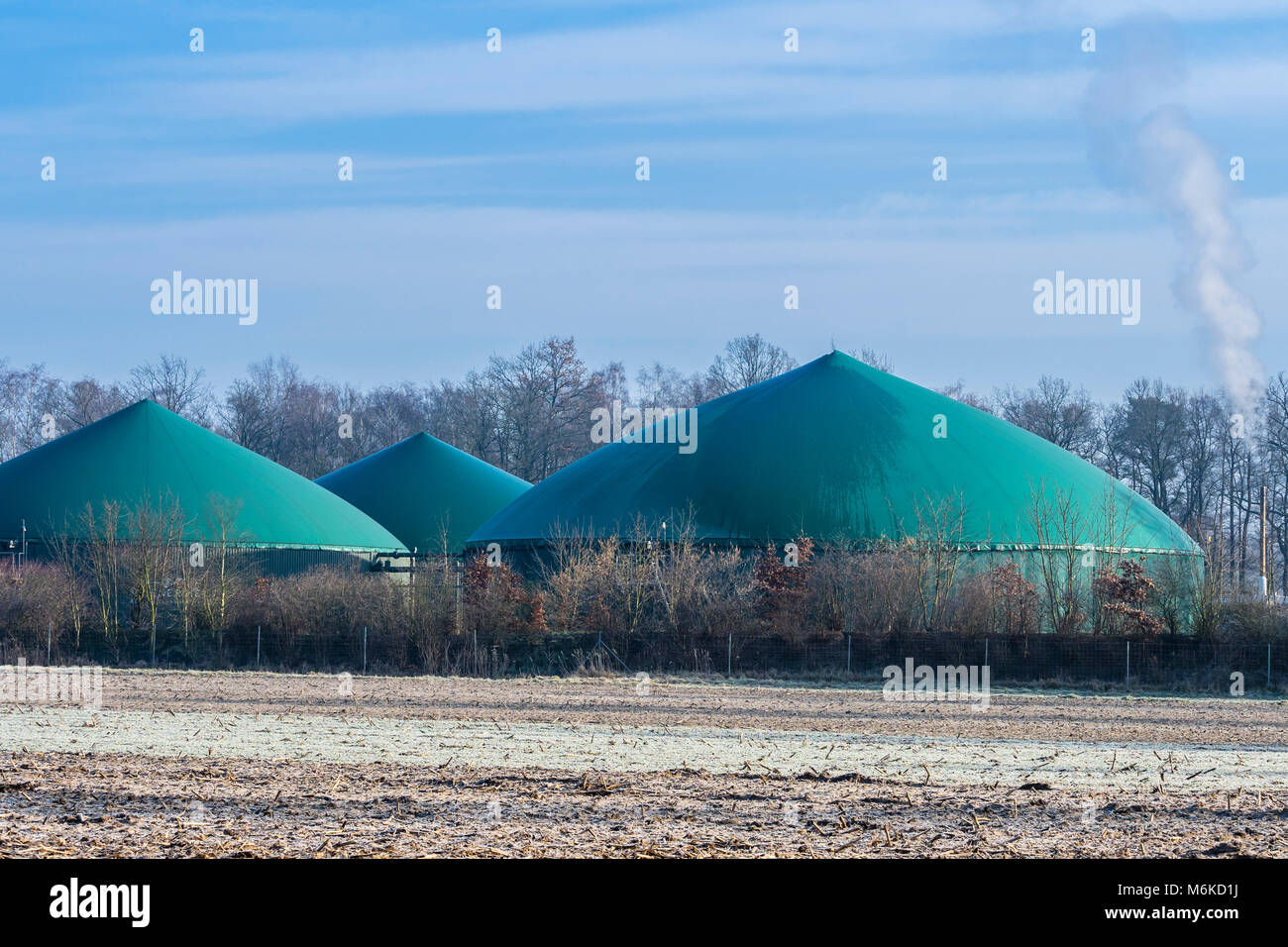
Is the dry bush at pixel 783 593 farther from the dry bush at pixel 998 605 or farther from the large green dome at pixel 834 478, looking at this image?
the large green dome at pixel 834 478

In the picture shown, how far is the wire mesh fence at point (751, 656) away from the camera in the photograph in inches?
1465

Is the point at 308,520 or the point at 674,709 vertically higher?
the point at 308,520

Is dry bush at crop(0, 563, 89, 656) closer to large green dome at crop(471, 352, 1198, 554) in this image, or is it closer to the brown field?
the brown field

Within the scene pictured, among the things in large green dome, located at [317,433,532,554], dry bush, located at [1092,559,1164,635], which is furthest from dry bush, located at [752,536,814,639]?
large green dome, located at [317,433,532,554]

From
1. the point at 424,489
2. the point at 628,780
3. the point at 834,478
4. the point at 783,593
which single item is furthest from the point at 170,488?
the point at 628,780

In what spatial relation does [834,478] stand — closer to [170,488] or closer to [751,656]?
[751,656]

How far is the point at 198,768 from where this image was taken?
1582cm

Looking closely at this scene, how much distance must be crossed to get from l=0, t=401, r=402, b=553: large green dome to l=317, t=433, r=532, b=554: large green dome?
9.82m

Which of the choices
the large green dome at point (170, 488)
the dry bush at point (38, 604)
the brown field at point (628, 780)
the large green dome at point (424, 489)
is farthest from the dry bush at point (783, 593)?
the large green dome at point (424, 489)

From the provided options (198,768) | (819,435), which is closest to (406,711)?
(198,768)

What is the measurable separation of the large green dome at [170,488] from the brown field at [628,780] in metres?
32.7

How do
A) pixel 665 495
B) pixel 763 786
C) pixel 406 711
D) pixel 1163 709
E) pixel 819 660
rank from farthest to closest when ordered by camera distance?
pixel 665 495 → pixel 819 660 → pixel 1163 709 → pixel 406 711 → pixel 763 786

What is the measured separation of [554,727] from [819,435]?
33.2m
